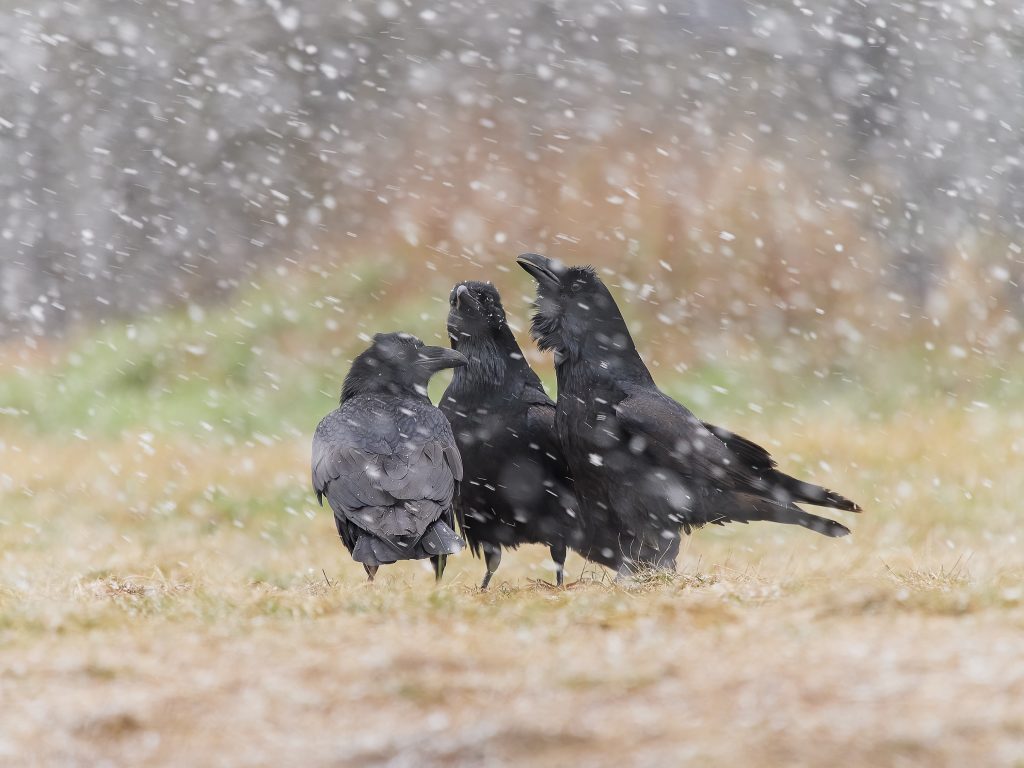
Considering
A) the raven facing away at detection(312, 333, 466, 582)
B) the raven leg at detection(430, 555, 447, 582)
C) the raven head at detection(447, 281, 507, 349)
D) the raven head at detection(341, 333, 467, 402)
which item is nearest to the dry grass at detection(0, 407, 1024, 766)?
the raven leg at detection(430, 555, 447, 582)

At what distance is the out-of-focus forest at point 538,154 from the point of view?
48.0 feet

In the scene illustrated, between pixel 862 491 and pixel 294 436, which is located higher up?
pixel 862 491

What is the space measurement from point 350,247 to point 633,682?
44.9 feet

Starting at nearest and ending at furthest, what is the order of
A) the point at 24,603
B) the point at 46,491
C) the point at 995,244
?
1. the point at 24,603
2. the point at 46,491
3. the point at 995,244

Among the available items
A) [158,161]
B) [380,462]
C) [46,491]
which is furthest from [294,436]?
[158,161]

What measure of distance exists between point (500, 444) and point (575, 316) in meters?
0.73

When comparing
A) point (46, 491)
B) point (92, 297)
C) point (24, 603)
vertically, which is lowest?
point (92, 297)

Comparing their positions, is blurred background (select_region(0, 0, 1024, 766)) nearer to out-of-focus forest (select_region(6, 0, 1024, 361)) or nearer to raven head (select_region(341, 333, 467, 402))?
out-of-focus forest (select_region(6, 0, 1024, 361))

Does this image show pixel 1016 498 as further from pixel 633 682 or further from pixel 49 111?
pixel 49 111

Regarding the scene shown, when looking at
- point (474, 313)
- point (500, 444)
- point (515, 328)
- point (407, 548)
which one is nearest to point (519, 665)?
point (407, 548)

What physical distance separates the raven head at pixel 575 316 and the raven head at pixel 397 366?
516mm

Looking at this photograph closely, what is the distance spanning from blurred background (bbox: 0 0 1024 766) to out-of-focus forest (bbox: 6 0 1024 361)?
0.20 feet

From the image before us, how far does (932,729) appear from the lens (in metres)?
2.88

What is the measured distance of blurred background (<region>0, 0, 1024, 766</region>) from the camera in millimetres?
3275
